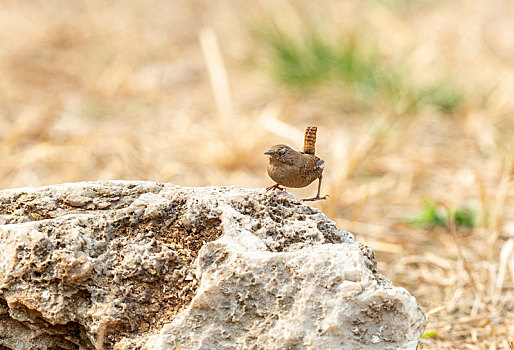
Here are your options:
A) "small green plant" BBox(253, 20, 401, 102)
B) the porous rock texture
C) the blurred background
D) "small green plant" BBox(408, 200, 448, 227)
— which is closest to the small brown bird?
the porous rock texture

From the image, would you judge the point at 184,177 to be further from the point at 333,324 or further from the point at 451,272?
the point at 333,324

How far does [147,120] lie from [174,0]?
17.5ft

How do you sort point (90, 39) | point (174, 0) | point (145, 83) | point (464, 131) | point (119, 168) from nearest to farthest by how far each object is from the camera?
point (119, 168) → point (464, 131) → point (145, 83) → point (90, 39) → point (174, 0)

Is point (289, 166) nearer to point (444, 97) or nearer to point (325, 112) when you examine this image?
point (325, 112)

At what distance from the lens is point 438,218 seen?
5.23 metres

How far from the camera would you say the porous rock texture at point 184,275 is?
1.92m

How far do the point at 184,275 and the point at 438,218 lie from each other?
11.6ft

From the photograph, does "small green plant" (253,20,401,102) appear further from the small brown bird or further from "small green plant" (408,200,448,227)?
the small brown bird

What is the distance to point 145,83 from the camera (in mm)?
8922

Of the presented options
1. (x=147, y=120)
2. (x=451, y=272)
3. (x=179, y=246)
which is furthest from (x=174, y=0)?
(x=179, y=246)

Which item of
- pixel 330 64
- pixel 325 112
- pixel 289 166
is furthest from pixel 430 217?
pixel 330 64

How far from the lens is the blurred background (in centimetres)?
484

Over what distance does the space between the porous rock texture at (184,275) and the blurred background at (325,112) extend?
1.49 m

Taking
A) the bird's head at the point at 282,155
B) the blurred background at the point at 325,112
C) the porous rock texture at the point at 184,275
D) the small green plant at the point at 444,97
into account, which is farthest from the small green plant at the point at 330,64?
the porous rock texture at the point at 184,275
